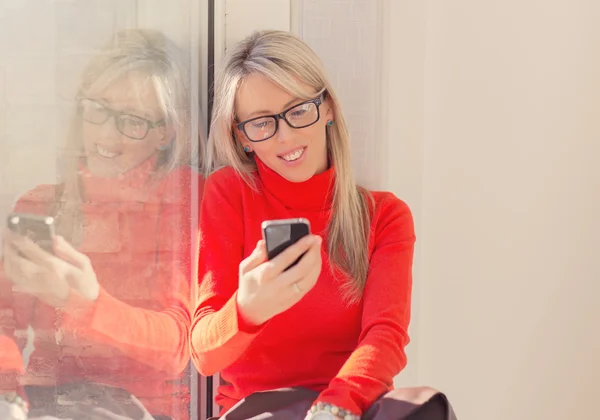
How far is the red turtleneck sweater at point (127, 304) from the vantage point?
3.63 ft

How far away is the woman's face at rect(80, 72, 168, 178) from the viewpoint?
1.20 metres

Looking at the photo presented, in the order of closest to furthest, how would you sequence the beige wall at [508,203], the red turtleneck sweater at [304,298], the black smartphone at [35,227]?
the black smartphone at [35,227] < the red turtleneck sweater at [304,298] < the beige wall at [508,203]

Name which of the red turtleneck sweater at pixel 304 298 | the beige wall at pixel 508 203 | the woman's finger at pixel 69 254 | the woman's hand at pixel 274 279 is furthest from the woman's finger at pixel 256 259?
the beige wall at pixel 508 203

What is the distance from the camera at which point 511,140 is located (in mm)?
1750

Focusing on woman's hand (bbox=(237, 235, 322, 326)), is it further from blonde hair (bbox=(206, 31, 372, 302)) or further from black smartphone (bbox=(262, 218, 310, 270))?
blonde hair (bbox=(206, 31, 372, 302))

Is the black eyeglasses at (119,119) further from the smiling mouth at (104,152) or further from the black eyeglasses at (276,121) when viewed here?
the black eyeglasses at (276,121)

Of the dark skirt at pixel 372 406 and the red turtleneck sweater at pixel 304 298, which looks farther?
the red turtleneck sweater at pixel 304 298

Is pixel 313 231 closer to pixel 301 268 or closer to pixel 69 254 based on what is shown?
pixel 301 268

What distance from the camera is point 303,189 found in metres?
1.44

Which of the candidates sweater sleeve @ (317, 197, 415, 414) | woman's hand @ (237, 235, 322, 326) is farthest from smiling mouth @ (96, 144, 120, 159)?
sweater sleeve @ (317, 197, 415, 414)

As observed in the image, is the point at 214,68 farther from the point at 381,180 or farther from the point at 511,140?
the point at 511,140

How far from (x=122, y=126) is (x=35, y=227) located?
0.26 meters

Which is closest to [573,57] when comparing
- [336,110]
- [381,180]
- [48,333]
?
[381,180]

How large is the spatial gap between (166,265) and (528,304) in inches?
32.8
